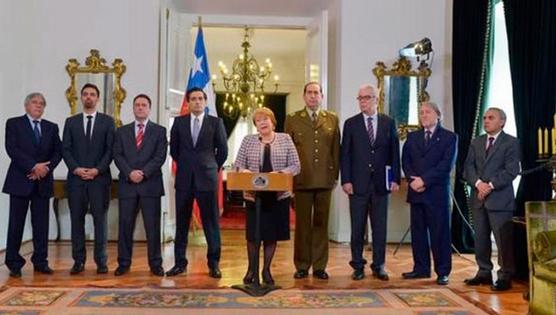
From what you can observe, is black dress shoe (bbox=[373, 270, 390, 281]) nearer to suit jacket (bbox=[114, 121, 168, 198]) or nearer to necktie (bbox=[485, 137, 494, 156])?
necktie (bbox=[485, 137, 494, 156])

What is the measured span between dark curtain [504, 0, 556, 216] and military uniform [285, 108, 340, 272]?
→ 160 centimetres

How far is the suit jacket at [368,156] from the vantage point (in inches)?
168

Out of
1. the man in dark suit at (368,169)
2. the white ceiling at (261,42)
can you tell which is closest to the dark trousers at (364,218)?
the man in dark suit at (368,169)

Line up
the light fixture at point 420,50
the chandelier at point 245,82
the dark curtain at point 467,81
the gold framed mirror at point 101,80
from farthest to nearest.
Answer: the chandelier at point 245,82 → the gold framed mirror at point 101,80 → the light fixture at point 420,50 → the dark curtain at point 467,81

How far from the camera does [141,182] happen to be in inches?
171

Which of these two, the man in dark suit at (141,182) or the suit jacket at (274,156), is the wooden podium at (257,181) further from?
the man in dark suit at (141,182)

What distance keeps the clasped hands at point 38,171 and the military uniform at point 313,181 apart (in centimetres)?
189

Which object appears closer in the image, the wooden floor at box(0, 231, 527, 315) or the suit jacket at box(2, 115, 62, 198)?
the wooden floor at box(0, 231, 527, 315)

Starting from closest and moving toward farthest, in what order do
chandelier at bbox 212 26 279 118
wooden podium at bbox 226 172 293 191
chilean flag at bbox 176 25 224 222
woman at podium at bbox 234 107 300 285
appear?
wooden podium at bbox 226 172 293 191 < woman at podium at bbox 234 107 300 285 < chilean flag at bbox 176 25 224 222 < chandelier at bbox 212 26 279 118

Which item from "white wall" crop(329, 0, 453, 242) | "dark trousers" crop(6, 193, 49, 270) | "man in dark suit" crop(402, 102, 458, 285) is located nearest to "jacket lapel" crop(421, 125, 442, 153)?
"man in dark suit" crop(402, 102, 458, 285)

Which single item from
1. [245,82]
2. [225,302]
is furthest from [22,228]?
[245,82]

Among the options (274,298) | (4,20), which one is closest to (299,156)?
(274,298)

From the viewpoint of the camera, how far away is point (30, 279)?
4.13 metres

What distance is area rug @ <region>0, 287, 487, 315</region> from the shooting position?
332cm
